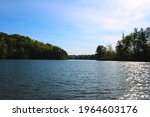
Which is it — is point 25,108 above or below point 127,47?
below

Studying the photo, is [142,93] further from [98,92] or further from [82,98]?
[82,98]

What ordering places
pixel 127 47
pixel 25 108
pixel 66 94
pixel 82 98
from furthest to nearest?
pixel 127 47, pixel 66 94, pixel 82 98, pixel 25 108

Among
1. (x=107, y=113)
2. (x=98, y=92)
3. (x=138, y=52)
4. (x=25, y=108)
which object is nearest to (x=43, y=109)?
(x=25, y=108)

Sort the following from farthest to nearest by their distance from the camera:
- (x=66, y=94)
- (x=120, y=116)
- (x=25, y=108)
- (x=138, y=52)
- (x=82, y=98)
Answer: (x=138, y=52) → (x=66, y=94) → (x=82, y=98) → (x=25, y=108) → (x=120, y=116)

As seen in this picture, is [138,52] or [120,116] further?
[138,52]

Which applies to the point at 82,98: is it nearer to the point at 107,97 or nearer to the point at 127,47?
the point at 107,97

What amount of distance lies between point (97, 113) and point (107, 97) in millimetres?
11098

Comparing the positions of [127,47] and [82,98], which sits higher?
[127,47]

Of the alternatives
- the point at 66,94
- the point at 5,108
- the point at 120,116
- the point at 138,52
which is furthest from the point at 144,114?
the point at 138,52

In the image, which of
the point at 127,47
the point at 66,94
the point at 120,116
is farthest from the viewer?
the point at 127,47

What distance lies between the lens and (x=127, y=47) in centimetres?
15250

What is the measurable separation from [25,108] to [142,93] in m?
17.6

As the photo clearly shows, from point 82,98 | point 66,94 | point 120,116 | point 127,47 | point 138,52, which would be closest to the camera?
point 120,116

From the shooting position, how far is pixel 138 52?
142375mm
